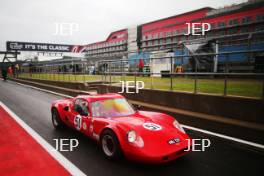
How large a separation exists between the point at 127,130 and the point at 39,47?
51.0m

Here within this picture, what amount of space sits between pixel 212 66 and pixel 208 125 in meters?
2.18

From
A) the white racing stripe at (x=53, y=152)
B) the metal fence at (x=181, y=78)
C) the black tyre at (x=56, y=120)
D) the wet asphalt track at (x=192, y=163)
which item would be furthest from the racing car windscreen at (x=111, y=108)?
the metal fence at (x=181, y=78)

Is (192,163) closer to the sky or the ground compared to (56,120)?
closer to the ground

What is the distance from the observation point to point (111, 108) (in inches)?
196

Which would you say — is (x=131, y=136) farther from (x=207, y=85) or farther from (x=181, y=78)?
(x=207, y=85)

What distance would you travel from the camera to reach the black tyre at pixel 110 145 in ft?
13.1

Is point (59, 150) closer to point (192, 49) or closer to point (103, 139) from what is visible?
point (103, 139)

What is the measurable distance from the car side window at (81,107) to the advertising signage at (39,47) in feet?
158

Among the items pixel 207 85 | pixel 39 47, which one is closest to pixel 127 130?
pixel 207 85

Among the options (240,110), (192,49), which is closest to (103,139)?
(240,110)

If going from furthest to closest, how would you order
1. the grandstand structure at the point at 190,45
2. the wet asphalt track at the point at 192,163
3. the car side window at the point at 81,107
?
1. the grandstand structure at the point at 190,45
2. the car side window at the point at 81,107
3. the wet asphalt track at the point at 192,163

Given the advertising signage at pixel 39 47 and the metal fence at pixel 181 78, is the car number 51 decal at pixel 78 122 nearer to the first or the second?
the metal fence at pixel 181 78

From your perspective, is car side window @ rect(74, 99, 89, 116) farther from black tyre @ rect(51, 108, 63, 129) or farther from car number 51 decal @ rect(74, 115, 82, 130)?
black tyre @ rect(51, 108, 63, 129)

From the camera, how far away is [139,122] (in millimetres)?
4348
